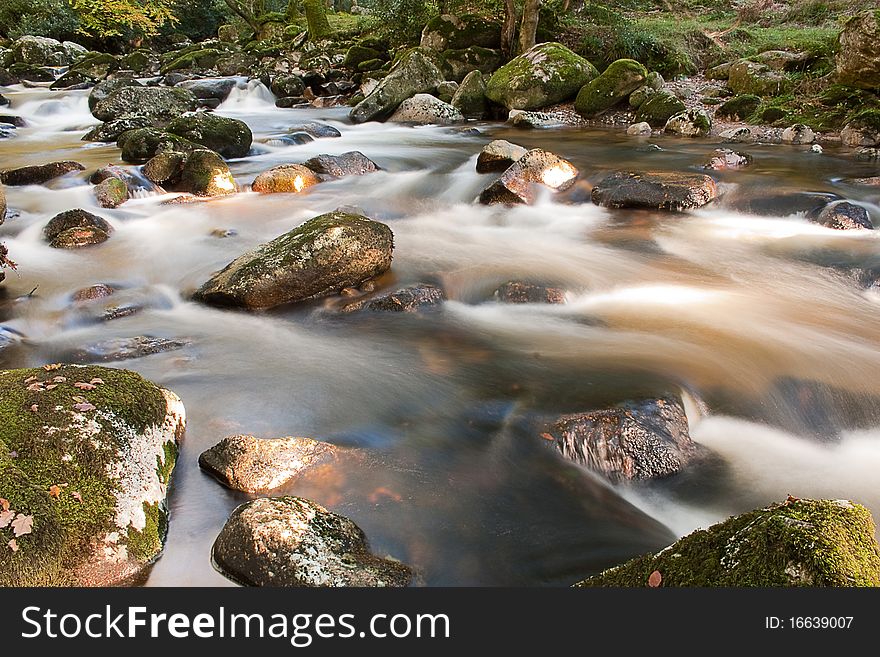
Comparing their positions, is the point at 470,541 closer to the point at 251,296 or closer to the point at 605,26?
the point at 251,296

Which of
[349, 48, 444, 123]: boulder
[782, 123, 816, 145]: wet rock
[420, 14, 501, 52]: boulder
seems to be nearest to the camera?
[782, 123, 816, 145]: wet rock

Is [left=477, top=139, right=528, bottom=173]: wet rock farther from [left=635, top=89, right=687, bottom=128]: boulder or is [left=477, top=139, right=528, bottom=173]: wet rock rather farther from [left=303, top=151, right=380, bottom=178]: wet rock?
[left=635, top=89, right=687, bottom=128]: boulder

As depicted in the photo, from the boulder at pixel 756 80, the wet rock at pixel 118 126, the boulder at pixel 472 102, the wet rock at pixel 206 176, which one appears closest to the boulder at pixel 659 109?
the boulder at pixel 756 80

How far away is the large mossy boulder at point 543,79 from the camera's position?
1566 centimetres

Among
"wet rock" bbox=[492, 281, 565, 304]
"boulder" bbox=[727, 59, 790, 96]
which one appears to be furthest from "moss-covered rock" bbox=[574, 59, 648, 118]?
"wet rock" bbox=[492, 281, 565, 304]

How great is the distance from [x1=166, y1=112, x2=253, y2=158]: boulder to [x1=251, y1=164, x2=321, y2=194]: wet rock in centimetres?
222

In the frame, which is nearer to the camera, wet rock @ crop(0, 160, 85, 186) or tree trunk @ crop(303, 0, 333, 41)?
wet rock @ crop(0, 160, 85, 186)

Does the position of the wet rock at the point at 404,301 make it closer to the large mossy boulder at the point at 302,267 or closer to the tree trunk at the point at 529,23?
the large mossy boulder at the point at 302,267

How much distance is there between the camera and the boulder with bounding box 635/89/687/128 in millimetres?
14008

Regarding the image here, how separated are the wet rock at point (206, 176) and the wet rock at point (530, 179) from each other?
12.7 ft

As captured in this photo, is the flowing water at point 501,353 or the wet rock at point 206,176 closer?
the flowing water at point 501,353

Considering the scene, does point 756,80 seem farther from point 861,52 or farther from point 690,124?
point 861,52

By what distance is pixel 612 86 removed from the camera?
15.0 meters

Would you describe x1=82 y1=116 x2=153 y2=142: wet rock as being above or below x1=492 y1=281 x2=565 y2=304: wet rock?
above
